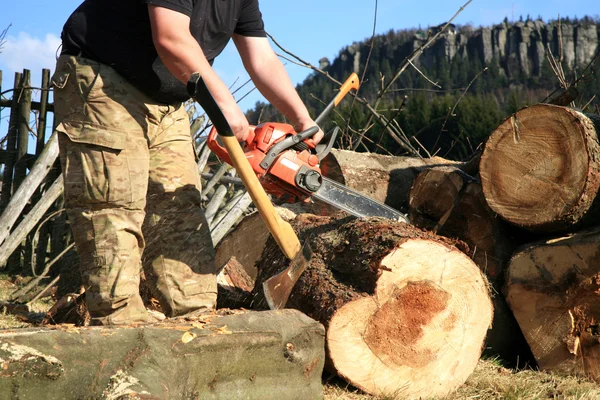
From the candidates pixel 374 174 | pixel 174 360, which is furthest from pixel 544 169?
pixel 174 360

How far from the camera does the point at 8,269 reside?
646 centimetres

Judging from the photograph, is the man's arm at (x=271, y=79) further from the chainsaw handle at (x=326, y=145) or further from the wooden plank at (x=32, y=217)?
the wooden plank at (x=32, y=217)

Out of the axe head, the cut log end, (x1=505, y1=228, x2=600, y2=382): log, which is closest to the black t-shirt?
the axe head

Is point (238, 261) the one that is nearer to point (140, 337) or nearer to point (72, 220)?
point (72, 220)

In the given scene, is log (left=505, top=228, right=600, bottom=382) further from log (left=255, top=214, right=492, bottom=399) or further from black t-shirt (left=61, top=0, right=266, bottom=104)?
black t-shirt (left=61, top=0, right=266, bottom=104)

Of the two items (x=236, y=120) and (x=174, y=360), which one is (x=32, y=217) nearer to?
(x=236, y=120)

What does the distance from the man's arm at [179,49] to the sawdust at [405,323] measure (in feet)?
3.96

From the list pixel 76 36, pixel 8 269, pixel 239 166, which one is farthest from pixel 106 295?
pixel 8 269

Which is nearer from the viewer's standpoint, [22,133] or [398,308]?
[398,308]

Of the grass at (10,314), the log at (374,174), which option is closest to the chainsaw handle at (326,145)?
the log at (374,174)

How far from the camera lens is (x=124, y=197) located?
270 cm

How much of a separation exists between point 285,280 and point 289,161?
592 mm

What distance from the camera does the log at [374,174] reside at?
14.8 feet

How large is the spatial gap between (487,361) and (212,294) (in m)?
1.69
